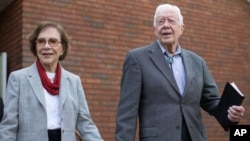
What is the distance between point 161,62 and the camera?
343 cm

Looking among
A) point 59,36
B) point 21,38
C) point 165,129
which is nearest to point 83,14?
point 21,38

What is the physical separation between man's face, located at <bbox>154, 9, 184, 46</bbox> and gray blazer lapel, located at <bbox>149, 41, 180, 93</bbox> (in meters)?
0.10

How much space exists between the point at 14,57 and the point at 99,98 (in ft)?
A: 4.56

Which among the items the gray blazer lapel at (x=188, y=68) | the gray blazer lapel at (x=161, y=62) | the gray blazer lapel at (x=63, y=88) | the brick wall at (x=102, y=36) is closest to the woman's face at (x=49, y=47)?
the gray blazer lapel at (x=63, y=88)

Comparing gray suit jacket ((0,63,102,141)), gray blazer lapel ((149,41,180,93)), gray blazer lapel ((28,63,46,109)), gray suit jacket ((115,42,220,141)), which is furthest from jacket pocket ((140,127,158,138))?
gray blazer lapel ((28,63,46,109))

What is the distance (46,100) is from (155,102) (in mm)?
819

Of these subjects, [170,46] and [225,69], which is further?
[225,69]

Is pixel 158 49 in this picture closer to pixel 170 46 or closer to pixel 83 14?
pixel 170 46

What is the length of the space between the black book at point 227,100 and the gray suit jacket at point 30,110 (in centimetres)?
114

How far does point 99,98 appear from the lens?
6.61 meters

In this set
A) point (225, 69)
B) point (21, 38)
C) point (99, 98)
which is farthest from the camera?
point (225, 69)

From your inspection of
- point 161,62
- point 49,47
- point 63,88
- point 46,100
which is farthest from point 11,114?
point 161,62

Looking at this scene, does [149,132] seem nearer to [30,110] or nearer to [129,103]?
[129,103]

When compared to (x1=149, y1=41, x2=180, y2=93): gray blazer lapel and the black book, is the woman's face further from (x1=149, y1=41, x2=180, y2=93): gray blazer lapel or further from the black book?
the black book
